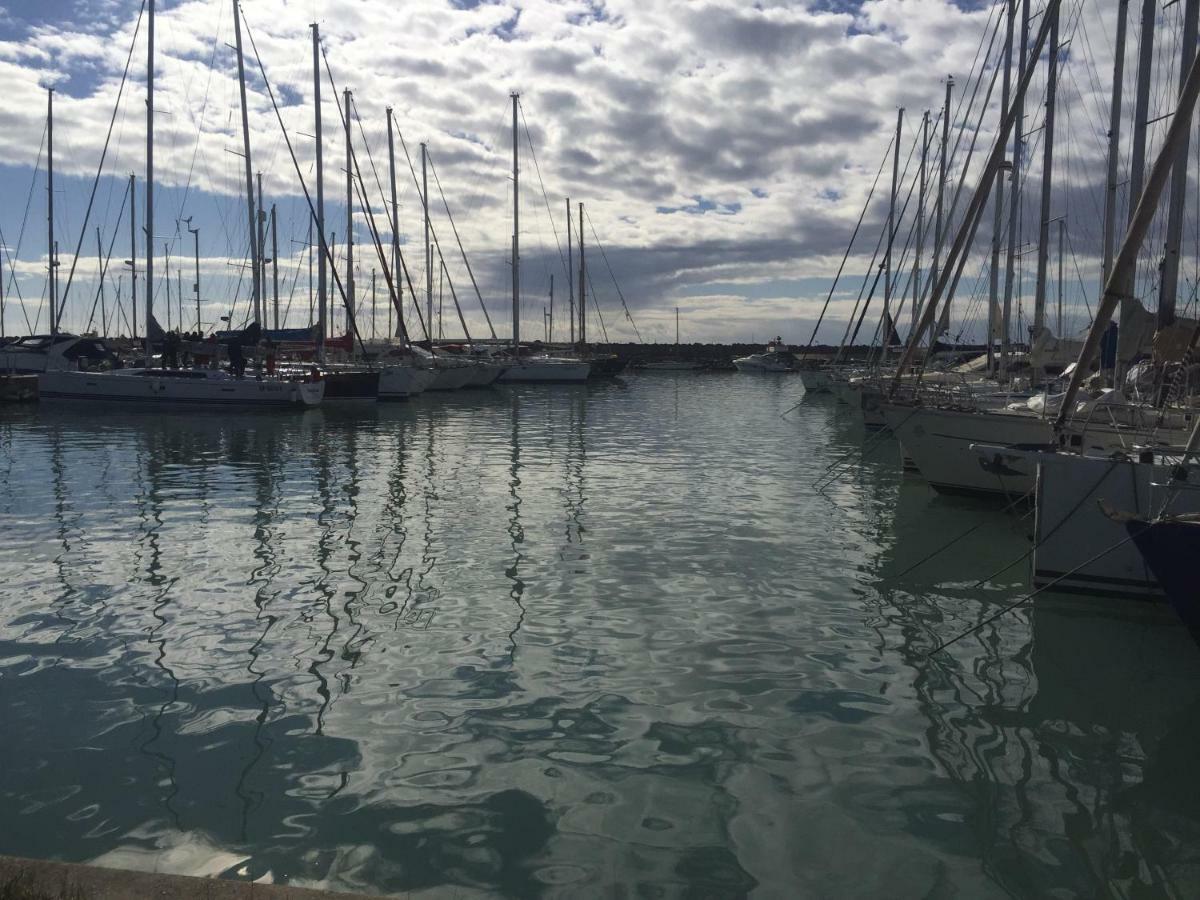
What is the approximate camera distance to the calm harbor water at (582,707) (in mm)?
6016

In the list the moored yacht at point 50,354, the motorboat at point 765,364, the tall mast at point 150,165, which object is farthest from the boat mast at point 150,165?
the motorboat at point 765,364

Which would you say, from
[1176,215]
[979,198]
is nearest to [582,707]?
[979,198]

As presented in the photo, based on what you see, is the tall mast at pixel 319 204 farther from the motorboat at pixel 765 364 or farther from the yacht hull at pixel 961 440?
the motorboat at pixel 765 364

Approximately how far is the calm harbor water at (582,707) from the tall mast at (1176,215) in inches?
201

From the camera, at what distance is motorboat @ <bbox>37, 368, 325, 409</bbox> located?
40719mm

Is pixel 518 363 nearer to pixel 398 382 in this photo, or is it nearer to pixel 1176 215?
pixel 398 382

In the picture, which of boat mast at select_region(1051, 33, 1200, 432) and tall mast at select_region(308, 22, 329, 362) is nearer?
boat mast at select_region(1051, 33, 1200, 432)

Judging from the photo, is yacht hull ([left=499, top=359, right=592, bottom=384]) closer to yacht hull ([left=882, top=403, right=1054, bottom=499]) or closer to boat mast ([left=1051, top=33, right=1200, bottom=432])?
yacht hull ([left=882, top=403, right=1054, bottom=499])

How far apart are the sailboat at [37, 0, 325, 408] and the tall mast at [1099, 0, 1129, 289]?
3171 centimetres

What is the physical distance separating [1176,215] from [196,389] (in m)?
36.2

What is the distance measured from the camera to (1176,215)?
18.4 metres

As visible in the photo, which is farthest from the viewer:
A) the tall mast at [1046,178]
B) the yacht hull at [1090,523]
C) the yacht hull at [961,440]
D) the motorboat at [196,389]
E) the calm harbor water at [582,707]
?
the motorboat at [196,389]

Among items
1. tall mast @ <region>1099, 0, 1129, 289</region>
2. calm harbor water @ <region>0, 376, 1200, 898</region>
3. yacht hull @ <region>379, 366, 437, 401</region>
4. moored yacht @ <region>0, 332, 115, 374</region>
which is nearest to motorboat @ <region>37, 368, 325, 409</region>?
yacht hull @ <region>379, 366, 437, 401</region>

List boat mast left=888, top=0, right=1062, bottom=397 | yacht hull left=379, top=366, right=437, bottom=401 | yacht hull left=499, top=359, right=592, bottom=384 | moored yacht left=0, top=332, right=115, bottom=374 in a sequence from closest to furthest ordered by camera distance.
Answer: boat mast left=888, top=0, right=1062, bottom=397 < moored yacht left=0, top=332, right=115, bottom=374 < yacht hull left=379, top=366, right=437, bottom=401 < yacht hull left=499, top=359, right=592, bottom=384
